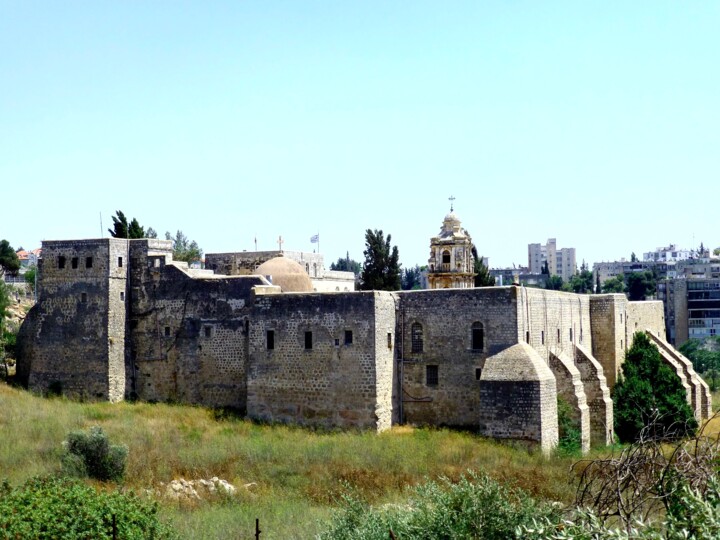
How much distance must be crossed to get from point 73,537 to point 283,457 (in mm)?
9736

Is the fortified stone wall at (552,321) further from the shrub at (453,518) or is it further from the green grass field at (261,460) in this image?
the shrub at (453,518)

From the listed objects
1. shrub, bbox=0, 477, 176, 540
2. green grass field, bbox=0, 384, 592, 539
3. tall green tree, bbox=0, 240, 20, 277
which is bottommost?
green grass field, bbox=0, 384, 592, 539

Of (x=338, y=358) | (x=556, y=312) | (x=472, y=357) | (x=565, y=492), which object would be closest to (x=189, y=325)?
(x=338, y=358)

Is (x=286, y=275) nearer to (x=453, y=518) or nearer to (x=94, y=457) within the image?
(x=94, y=457)

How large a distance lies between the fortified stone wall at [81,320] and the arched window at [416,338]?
10.3 metres

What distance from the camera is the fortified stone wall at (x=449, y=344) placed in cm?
2534

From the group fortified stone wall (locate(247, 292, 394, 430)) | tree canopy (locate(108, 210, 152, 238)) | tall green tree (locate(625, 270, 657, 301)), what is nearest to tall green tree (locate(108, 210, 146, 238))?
tree canopy (locate(108, 210, 152, 238))

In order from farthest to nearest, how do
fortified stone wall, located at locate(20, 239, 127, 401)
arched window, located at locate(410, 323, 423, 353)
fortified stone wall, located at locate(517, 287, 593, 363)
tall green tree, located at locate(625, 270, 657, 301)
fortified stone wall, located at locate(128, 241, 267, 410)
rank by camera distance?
tall green tree, located at locate(625, 270, 657, 301), fortified stone wall, located at locate(20, 239, 127, 401), fortified stone wall, located at locate(128, 241, 267, 410), arched window, located at locate(410, 323, 423, 353), fortified stone wall, located at locate(517, 287, 593, 363)

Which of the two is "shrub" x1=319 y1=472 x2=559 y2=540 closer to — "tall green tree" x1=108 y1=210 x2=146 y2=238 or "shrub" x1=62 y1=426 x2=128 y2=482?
"shrub" x1=62 y1=426 x2=128 y2=482

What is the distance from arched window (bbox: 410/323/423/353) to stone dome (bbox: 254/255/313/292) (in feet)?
18.0

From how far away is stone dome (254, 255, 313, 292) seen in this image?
30.5 m

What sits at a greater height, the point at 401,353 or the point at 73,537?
the point at 401,353

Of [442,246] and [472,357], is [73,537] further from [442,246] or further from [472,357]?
[442,246]

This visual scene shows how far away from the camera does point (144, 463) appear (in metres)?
21.8
